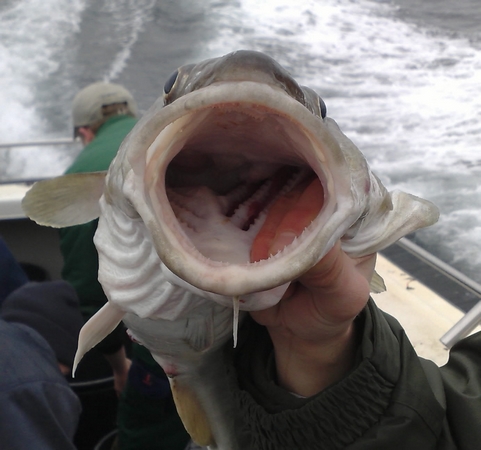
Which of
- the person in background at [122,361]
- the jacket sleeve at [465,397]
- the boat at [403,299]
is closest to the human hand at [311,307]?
the jacket sleeve at [465,397]

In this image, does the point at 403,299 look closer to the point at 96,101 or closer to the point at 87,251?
the point at 87,251

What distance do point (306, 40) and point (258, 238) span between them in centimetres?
732

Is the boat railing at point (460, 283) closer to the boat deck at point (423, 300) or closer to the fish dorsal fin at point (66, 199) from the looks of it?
the boat deck at point (423, 300)

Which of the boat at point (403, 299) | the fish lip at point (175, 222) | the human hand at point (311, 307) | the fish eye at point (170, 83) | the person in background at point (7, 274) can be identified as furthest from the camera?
the boat at point (403, 299)

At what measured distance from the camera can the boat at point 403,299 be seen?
1764mm

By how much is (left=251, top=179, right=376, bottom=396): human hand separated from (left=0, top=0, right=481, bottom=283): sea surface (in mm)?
3513

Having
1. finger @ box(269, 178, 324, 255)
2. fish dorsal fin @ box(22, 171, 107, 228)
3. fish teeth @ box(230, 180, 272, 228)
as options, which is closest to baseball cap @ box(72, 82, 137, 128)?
fish dorsal fin @ box(22, 171, 107, 228)

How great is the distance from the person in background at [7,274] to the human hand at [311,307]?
1095 mm

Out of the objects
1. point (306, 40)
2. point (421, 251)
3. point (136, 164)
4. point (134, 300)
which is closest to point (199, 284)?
point (136, 164)

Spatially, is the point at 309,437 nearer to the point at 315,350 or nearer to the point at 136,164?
the point at 315,350

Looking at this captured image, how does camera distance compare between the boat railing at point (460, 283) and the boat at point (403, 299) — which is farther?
the boat at point (403, 299)

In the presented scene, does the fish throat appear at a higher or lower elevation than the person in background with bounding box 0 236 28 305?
higher

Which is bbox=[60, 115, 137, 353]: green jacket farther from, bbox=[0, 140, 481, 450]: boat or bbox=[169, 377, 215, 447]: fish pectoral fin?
bbox=[169, 377, 215, 447]: fish pectoral fin

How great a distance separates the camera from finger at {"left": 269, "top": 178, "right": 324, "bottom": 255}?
576mm
